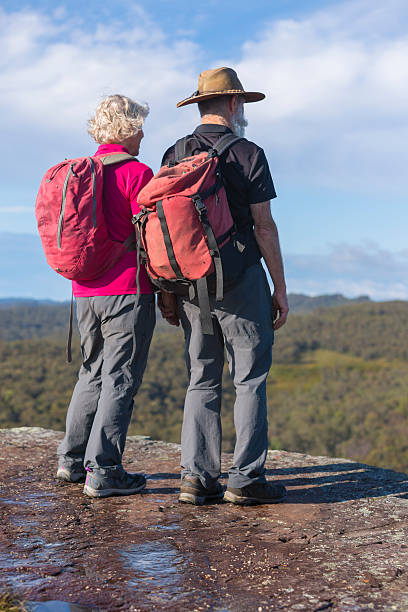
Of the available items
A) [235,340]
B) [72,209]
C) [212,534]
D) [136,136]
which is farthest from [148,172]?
[212,534]

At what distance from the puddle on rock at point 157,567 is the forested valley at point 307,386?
29.8 metres

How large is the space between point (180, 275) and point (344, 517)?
1.55m

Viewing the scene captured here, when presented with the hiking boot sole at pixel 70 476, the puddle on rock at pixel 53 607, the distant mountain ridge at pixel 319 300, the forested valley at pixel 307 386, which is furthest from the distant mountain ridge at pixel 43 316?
the puddle on rock at pixel 53 607

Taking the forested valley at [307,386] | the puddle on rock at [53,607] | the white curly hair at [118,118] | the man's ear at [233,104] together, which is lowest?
the forested valley at [307,386]

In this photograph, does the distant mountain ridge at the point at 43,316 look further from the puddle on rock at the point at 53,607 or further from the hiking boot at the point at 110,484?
the puddle on rock at the point at 53,607

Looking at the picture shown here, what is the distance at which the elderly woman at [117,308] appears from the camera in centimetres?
368

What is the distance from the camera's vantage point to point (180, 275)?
11.1 ft

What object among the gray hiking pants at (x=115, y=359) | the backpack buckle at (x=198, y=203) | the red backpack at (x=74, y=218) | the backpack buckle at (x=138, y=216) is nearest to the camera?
the backpack buckle at (x=198, y=203)

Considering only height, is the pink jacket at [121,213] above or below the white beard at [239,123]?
below

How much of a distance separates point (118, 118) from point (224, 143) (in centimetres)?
63

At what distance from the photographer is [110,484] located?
3.83 meters

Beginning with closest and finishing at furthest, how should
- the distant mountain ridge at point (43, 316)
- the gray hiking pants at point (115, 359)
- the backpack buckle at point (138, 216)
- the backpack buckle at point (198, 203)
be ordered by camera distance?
the backpack buckle at point (198, 203) → the backpack buckle at point (138, 216) → the gray hiking pants at point (115, 359) → the distant mountain ridge at point (43, 316)

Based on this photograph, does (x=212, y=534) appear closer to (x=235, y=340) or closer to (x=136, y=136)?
(x=235, y=340)

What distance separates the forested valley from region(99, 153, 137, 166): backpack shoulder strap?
29.4 m
